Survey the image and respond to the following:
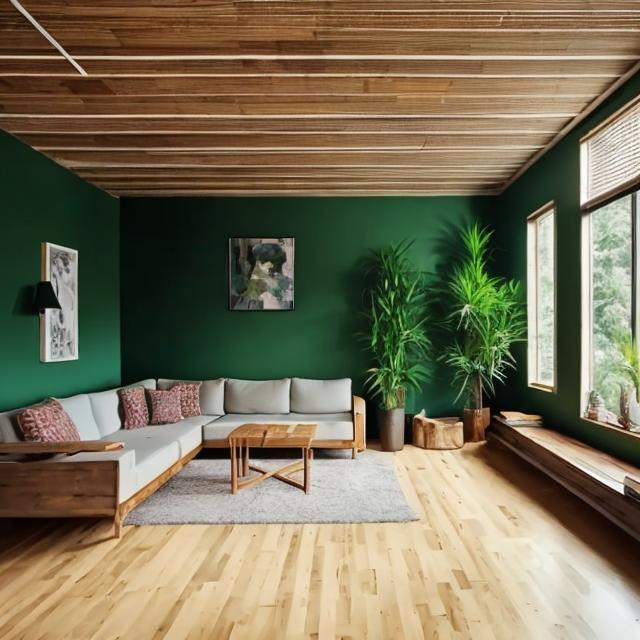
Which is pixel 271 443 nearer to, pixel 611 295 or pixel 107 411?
pixel 107 411

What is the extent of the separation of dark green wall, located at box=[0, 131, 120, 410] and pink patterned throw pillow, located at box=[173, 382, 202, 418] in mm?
1056

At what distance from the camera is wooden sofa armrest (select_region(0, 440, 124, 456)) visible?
11.5 feet

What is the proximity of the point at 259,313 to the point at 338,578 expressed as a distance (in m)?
4.32

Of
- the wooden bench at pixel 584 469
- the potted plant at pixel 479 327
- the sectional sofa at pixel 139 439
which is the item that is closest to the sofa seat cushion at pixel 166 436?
the sectional sofa at pixel 139 439

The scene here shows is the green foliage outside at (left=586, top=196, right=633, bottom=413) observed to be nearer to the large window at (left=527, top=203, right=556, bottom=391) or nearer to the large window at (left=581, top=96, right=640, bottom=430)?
the large window at (left=581, top=96, right=640, bottom=430)

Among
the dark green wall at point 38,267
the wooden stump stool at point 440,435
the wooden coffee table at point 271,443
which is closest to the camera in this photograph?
the wooden coffee table at point 271,443

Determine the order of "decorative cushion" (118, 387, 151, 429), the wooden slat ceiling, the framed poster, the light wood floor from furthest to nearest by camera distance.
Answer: "decorative cushion" (118, 387, 151, 429) < the framed poster < the wooden slat ceiling < the light wood floor

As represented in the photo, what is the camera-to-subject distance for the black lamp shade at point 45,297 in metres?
4.72

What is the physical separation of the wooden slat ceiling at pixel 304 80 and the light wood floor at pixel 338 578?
3.17 metres

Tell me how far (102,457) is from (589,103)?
4.59 metres

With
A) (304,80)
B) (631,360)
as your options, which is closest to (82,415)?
(304,80)

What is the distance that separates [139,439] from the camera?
480 centimetres

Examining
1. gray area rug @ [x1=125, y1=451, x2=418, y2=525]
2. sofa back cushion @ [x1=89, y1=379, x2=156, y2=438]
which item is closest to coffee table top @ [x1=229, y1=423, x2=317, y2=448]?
gray area rug @ [x1=125, y1=451, x2=418, y2=525]

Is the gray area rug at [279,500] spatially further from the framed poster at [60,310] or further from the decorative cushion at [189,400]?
the framed poster at [60,310]
